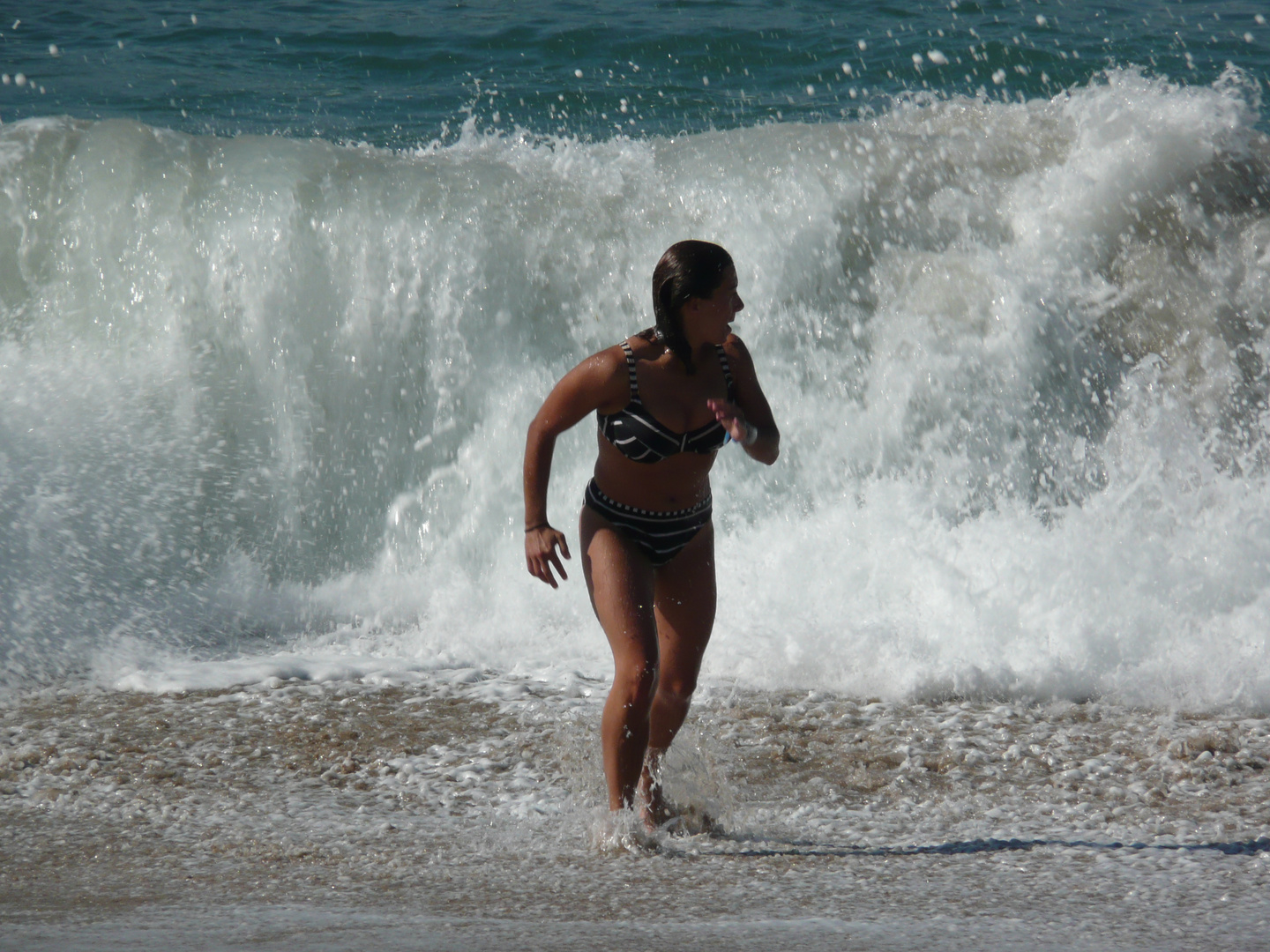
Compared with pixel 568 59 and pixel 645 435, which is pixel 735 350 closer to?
pixel 645 435

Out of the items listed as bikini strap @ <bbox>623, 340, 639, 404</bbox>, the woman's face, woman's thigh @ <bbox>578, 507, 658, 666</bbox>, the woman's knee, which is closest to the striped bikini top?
bikini strap @ <bbox>623, 340, 639, 404</bbox>

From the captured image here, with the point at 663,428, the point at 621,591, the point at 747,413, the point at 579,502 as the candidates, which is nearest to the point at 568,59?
the point at 579,502

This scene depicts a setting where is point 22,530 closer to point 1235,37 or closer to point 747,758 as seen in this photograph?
point 747,758

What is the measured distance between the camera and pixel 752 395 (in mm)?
3623

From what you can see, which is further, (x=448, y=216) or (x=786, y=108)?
(x=786, y=108)

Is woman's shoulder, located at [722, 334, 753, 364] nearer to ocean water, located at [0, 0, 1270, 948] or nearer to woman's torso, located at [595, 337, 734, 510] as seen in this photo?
woman's torso, located at [595, 337, 734, 510]

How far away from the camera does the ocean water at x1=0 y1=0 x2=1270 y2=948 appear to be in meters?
3.76

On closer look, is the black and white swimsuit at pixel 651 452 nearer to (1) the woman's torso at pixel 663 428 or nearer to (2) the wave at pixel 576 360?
(1) the woman's torso at pixel 663 428

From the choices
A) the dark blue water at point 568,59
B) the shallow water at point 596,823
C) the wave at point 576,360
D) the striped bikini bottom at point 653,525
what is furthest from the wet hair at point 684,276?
the dark blue water at point 568,59

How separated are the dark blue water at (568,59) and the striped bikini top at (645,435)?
6.93 m

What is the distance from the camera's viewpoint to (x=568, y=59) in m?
11.7

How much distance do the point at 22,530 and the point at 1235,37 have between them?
1063cm

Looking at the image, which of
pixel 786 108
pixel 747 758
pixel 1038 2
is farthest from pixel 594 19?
pixel 747 758

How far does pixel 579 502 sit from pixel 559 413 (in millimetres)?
3484
